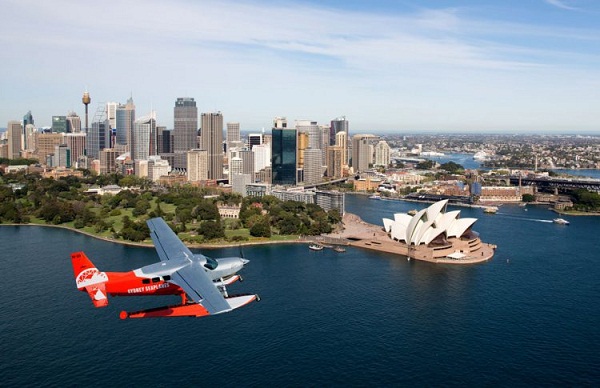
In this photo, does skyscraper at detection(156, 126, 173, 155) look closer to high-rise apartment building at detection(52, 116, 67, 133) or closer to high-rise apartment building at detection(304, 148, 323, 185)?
high-rise apartment building at detection(52, 116, 67, 133)

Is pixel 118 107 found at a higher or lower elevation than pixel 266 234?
higher

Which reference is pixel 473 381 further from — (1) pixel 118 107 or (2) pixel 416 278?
(1) pixel 118 107

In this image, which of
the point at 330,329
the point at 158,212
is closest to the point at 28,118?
the point at 158,212

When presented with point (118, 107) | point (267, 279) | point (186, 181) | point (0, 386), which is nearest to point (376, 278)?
point (267, 279)

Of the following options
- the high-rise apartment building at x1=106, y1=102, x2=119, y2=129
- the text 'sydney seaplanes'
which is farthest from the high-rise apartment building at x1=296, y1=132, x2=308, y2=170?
the high-rise apartment building at x1=106, y1=102, x2=119, y2=129

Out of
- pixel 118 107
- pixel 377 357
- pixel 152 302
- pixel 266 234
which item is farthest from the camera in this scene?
pixel 118 107

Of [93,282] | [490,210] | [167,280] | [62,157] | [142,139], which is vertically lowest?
[490,210]

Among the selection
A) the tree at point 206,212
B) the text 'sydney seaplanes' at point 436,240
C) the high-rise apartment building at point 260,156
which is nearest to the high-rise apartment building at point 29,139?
the high-rise apartment building at point 260,156

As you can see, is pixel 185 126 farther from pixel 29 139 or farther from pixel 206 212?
pixel 206 212
